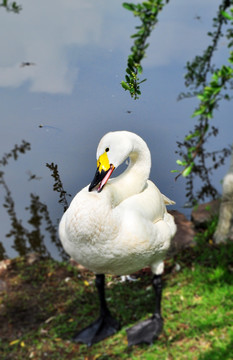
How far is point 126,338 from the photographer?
2.79m

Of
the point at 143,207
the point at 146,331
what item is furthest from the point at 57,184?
the point at 146,331

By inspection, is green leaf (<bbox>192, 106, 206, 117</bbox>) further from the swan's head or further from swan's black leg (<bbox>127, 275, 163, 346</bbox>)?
swan's black leg (<bbox>127, 275, 163, 346</bbox>)

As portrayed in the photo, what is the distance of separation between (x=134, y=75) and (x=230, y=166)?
2.97 metres

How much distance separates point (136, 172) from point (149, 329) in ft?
6.91

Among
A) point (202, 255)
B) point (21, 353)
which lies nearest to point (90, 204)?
point (21, 353)

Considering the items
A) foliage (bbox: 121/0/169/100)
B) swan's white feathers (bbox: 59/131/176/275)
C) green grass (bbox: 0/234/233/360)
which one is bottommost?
green grass (bbox: 0/234/233/360)

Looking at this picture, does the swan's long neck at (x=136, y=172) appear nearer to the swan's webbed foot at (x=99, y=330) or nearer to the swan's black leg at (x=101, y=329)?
the swan's black leg at (x=101, y=329)


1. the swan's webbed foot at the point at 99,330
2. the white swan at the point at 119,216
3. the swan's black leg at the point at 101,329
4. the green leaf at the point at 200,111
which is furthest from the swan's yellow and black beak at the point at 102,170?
the swan's webbed foot at the point at 99,330

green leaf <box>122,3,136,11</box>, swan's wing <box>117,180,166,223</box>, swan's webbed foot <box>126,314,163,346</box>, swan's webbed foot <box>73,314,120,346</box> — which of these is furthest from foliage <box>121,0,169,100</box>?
swan's webbed foot <box>73,314,120,346</box>

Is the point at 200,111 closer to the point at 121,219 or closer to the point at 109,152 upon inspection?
the point at 109,152

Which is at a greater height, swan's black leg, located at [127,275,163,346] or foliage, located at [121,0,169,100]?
foliage, located at [121,0,169,100]

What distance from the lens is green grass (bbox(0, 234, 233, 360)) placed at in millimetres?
2641

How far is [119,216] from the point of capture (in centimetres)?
137

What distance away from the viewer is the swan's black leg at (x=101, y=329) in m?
2.83
